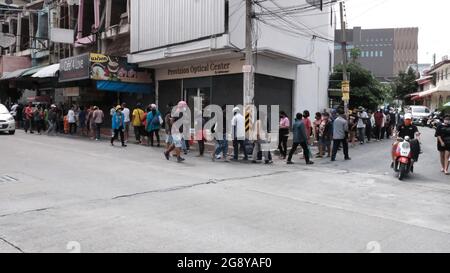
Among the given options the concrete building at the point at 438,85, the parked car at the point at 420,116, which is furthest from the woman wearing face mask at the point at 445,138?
the concrete building at the point at 438,85

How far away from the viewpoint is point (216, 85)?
20406 mm

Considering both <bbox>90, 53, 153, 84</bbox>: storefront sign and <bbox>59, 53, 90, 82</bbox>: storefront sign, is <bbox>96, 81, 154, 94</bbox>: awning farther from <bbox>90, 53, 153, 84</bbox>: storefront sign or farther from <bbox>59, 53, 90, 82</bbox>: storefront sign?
<bbox>59, 53, 90, 82</bbox>: storefront sign

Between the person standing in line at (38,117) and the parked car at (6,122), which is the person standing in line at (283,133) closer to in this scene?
the parked car at (6,122)

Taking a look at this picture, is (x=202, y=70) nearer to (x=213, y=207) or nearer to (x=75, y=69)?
(x=75, y=69)

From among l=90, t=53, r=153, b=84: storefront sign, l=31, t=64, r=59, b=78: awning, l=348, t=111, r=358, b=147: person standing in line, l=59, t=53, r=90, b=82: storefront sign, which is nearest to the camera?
l=348, t=111, r=358, b=147: person standing in line

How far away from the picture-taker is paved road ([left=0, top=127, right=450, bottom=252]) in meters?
5.81

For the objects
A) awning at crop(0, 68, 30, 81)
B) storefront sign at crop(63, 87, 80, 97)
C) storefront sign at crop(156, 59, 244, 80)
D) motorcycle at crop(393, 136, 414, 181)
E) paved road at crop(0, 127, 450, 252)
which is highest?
awning at crop(0, 68, 30, 81)

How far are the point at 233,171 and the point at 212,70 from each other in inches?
344

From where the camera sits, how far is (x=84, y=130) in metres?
24.7

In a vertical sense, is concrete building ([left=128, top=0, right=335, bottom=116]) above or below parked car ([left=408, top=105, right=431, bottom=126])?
above

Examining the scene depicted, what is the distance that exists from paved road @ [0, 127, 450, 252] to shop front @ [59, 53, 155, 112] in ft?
27.5

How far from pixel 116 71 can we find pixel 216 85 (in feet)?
17.5

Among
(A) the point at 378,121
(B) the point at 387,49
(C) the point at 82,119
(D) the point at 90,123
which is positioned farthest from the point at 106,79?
(B) the point at 387,49

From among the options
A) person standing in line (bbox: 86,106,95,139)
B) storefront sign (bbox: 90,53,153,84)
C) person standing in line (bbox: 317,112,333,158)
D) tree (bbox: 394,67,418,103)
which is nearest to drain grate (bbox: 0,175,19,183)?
person standing in line (bbox: 317,112,333,158)
